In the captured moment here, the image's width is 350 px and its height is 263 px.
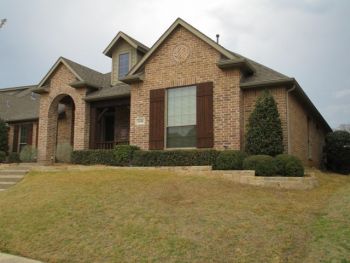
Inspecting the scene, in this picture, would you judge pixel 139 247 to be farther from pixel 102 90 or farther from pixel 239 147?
pixel 102 90

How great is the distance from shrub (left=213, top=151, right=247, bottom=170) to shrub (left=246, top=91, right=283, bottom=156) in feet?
2.77

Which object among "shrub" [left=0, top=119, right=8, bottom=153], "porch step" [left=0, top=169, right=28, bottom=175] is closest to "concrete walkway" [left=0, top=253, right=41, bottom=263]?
"porch step" [left=0, top=169, right=28, bottom=175]

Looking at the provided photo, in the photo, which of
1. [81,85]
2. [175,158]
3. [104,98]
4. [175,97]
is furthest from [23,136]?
[175,158]

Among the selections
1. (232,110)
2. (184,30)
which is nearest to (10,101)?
(184,30)

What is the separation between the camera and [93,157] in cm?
1747

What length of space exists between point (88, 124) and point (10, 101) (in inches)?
494

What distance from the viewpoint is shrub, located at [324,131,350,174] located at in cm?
2078

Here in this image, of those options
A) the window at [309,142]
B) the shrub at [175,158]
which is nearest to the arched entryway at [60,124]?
the shrub at [175,158]

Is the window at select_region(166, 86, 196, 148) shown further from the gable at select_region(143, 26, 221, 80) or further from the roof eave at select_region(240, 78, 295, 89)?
the roof eave at select_region(240, 78, 295, 89)

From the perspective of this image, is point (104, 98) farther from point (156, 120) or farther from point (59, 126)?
point (59, 126)

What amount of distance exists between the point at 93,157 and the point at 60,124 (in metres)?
6.46

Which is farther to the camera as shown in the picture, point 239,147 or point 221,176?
point 239,147

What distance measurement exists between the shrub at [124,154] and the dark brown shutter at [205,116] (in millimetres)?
3035

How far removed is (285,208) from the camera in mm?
9117
